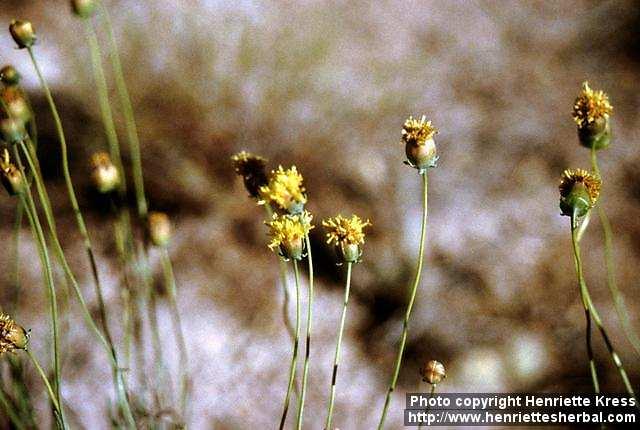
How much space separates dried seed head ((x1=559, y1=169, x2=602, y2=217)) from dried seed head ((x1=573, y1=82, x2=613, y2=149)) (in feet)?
0.11

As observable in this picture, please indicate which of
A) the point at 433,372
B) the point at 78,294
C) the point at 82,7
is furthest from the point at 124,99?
the point at 433,372

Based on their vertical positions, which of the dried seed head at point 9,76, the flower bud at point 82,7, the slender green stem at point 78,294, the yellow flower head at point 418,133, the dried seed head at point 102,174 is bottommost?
the slender green stem at point 78,294

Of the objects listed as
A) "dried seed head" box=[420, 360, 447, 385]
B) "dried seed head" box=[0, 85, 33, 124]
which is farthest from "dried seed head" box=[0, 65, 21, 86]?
"dried seed head" box=[420, 360, 447, 385]

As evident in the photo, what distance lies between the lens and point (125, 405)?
528 mm

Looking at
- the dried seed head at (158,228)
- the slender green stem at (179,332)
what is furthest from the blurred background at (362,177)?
the dried seed head at (158,228)

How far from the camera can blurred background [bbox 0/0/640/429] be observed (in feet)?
1.97

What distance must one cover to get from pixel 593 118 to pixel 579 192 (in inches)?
2.1

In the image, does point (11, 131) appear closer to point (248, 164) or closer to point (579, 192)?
point (248, 164)

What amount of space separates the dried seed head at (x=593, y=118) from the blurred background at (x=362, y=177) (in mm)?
189

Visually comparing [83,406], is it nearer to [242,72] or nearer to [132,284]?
[132,284]

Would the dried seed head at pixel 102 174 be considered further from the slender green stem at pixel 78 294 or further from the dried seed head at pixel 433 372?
the dried seed head at pixel 433 372

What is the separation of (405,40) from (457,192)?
0.55 feet

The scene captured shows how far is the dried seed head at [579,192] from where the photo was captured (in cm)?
40

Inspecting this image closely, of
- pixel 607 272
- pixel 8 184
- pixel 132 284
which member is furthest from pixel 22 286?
pixel 607 272
